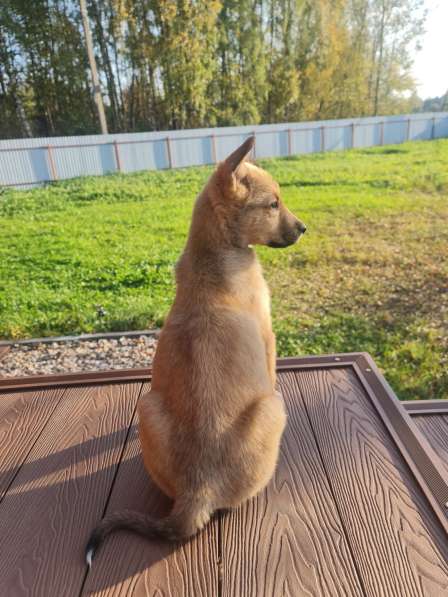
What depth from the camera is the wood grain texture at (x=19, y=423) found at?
82.9 inches

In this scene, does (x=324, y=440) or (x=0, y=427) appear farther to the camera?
(x=0, y=427)

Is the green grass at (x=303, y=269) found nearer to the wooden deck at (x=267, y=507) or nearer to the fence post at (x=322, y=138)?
the wooden deck at (x=267, y=507)

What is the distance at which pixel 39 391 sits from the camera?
2703 millimetres

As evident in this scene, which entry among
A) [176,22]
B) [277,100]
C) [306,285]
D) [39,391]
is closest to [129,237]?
[306,285]

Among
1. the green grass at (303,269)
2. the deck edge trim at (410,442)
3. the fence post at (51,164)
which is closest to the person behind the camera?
the deck edge trim at (410,442)

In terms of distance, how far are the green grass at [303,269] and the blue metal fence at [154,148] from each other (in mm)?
4700

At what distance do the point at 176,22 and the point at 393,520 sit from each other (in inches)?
1079

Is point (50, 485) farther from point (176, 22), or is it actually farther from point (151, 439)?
point (176, 22)

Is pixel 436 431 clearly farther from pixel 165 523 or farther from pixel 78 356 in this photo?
pixel 78 356

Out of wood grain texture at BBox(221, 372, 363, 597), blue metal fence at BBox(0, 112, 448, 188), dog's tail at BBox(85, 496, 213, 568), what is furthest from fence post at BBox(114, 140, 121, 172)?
dog's tail at BBox(85, 496, 213, 568)

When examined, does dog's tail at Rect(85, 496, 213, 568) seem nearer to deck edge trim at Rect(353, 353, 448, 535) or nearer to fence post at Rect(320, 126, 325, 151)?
deck edge trim at Rect(353, 353, 448, 535)

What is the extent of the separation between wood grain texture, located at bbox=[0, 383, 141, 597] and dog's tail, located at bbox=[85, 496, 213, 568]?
0.13 metres

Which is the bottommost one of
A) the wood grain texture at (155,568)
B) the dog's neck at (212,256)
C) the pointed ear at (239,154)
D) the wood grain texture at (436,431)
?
the wood grain texture at (436,431)

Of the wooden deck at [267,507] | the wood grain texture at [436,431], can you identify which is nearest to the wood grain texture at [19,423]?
the wooden deck at [267,507]
